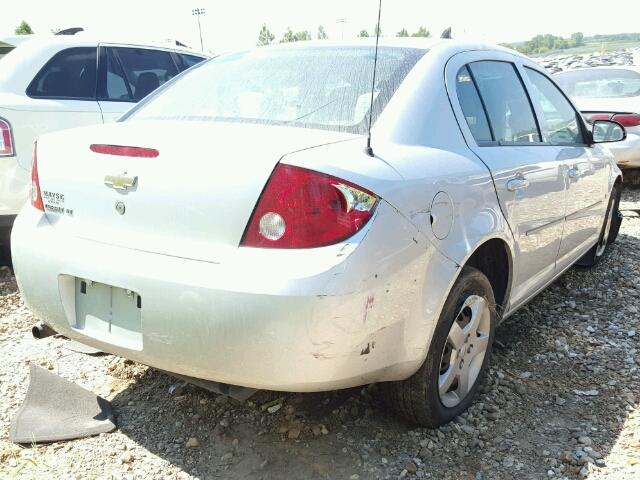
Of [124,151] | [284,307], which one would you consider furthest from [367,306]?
[124,151]

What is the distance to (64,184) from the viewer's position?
2207mm

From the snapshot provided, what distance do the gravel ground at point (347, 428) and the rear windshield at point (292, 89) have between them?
1243 millimetres

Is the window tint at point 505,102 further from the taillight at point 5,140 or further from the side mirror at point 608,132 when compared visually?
the taillight at point 5,140

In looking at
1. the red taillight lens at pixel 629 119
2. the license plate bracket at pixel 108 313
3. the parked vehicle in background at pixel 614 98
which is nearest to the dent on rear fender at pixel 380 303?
the license plate bracket at pixel 108 313

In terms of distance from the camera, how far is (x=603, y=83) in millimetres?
8242

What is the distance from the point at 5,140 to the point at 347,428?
10.0 feet

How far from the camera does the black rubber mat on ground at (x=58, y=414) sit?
2404 mm

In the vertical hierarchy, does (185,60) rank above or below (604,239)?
above

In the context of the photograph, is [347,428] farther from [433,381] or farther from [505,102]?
[505,102]

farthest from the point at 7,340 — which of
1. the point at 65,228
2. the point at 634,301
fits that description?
the point at 634,301

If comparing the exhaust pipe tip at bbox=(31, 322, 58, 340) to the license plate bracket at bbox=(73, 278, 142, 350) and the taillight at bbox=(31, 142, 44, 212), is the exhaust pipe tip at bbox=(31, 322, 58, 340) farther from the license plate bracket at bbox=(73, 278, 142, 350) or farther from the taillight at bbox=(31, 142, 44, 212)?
the taillight at bbox=(31, 142, 44, 212)

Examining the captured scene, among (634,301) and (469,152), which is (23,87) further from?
(634,301)

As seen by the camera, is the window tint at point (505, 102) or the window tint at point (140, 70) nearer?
the window tint at point (505, 102)

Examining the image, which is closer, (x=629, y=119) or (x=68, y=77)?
(x=68, y=77)
